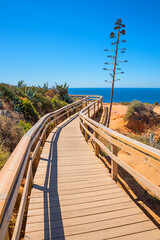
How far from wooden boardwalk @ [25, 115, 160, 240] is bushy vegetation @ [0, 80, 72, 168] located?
1715 mm

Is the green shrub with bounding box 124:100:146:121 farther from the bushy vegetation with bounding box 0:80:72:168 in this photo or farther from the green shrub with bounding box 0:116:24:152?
the green shrub with bounding box 0:116:24:152

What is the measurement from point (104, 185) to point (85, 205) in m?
0.77

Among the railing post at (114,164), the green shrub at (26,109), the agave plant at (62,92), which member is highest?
the agave plant at (62,92)

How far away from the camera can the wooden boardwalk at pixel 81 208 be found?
2164 mm

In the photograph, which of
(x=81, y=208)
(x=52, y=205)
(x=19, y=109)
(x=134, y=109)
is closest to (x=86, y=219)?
(x=81, y=208)

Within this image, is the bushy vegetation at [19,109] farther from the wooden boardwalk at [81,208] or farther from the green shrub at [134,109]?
the green shrub at [134,109]

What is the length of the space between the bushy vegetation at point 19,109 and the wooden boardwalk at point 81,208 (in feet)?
5.63

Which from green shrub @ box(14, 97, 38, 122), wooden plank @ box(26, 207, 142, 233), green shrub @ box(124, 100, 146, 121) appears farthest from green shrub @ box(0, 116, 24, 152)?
green shrub @ box(124, 100, 146, 121)

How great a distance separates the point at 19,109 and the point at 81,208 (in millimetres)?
8366

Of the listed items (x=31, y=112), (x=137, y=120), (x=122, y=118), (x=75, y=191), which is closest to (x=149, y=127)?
(x=137, y=120)

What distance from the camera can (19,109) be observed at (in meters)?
Answer: 9.93

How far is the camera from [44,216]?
8.07 ft

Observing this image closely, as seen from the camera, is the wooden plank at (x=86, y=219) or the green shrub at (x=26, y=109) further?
the green shrub at (x=26, y=109)

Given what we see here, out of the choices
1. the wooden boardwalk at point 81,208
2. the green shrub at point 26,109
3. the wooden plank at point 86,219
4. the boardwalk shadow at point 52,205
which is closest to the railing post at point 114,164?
the wooden boardwalk at point 81,208
